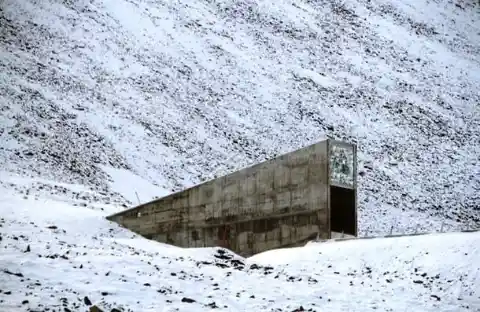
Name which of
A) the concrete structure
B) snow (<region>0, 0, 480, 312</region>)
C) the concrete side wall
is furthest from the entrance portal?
snow (<region>0, 0, 480, 312</region>)

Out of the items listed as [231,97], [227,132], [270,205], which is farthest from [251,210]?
[231,97]

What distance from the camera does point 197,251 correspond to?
51.4 ft

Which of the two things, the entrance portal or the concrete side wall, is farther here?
the entrance portal

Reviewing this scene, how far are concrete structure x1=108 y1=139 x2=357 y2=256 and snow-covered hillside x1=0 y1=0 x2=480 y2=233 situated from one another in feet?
19.6

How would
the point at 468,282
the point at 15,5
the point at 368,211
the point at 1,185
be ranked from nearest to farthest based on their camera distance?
the point at 468,282
the point at 1,185
the point at 368,211
the point at 15,5

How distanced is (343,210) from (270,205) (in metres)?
2.39

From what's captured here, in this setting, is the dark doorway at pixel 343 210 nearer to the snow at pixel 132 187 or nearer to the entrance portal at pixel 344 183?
the entrance portal at pixel 344 183

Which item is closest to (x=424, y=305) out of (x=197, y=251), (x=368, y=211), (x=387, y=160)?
(x=197, y=251)

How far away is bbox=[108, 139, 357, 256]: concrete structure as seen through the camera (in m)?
17.1

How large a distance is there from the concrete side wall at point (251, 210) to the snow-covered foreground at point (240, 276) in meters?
1.62

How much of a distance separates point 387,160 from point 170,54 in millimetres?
16103

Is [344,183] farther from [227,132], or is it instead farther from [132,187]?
[227,132]

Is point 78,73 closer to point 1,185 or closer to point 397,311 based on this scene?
point 1,185

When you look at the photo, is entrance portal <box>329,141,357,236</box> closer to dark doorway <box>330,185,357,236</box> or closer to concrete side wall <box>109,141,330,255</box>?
dark doorway <box>330,185,357,236</box>
